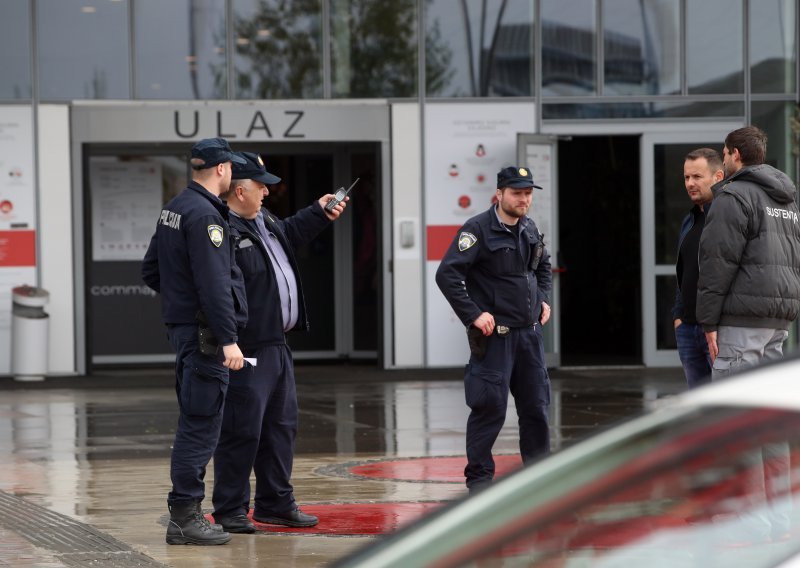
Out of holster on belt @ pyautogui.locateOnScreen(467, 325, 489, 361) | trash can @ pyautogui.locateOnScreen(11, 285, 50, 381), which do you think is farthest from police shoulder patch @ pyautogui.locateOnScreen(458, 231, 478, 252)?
trash can @ pyautogui.locateOnScreen(11, 285, 50, 381)

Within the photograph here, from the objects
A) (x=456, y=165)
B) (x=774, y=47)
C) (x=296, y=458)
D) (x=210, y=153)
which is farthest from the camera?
(x=774, y=47)

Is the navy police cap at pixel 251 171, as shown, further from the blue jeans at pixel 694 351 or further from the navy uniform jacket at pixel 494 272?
the blue jeans at pixel 694 351

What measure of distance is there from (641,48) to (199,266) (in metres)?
12.8

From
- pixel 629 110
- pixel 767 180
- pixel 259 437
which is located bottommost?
pixel 259 437

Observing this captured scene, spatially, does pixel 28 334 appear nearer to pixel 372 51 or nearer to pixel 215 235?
pixel 372 51

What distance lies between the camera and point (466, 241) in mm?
7480

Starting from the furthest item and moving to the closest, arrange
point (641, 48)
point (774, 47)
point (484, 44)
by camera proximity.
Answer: point (774, 47) < point (641, 48) < point (484, 44)

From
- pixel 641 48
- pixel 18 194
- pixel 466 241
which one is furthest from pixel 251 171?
pixel 641 48

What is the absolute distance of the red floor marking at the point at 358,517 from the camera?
22.6 feet

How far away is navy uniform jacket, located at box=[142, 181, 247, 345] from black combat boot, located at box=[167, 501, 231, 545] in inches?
32.8

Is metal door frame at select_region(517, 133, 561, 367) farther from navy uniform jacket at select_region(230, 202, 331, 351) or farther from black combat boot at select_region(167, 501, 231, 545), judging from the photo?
black combat boot at select_region(167, 501, 231, 545)

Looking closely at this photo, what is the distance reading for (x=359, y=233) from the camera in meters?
19.7

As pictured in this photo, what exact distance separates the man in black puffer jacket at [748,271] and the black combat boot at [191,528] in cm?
246

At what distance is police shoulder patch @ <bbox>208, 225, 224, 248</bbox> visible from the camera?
645cm
